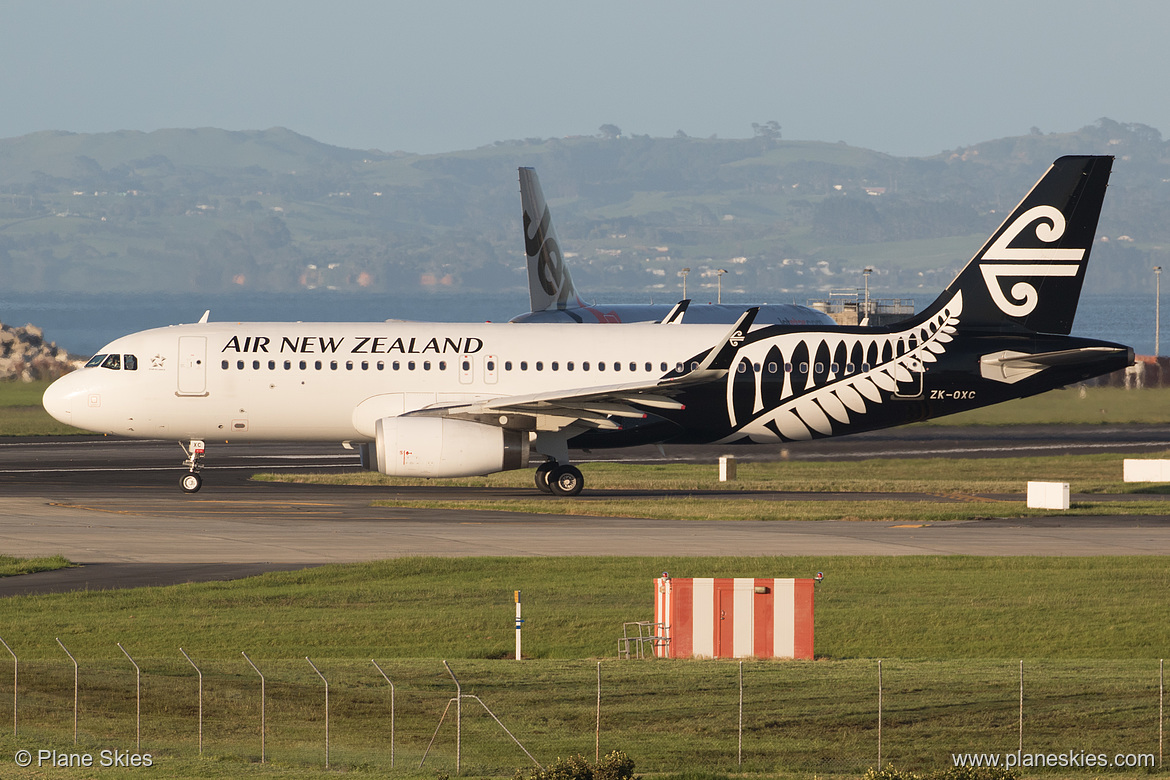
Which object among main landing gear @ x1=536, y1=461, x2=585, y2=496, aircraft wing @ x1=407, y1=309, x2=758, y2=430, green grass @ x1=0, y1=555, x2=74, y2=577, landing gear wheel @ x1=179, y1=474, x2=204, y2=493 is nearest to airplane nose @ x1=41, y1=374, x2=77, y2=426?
landing gear wheel @ x1=179, y1=474, x2=204, y2=493

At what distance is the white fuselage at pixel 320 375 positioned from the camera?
44.6 m

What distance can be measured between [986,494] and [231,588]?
27262 mm

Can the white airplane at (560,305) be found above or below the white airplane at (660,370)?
above

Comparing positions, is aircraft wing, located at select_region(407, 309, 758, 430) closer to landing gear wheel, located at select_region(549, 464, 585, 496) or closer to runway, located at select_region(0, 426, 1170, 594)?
landing gear wheel, located at select_region(549, 464, 585, 496)

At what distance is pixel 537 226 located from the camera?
78.7 meters

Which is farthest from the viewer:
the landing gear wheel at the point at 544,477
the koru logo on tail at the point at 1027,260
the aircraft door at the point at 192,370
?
the landing gear wheel at the point at 544,477

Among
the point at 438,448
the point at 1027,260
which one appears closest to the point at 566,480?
the point at 438,448

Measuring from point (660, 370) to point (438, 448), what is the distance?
758 cm

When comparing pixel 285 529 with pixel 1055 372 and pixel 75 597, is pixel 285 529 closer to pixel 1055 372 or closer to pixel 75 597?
pixel 75 597

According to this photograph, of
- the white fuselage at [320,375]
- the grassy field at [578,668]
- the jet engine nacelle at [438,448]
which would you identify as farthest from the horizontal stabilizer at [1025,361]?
the jet engine nacelle at [438,448]

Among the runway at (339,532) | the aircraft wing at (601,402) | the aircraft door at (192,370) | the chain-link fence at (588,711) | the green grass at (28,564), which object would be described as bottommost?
the chain-link fence at (588,711)

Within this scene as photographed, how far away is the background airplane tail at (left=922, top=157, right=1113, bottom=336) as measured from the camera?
44.3 metres

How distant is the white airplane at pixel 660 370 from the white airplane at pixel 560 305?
23598mm

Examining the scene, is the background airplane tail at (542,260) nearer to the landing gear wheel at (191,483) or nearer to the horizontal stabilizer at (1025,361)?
the landing gear wheel at (191,483)
